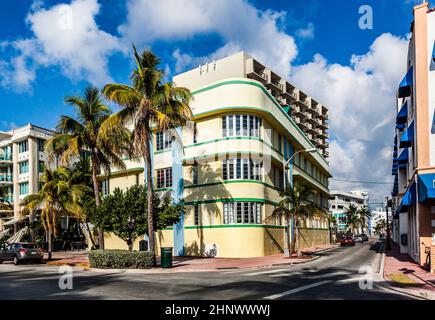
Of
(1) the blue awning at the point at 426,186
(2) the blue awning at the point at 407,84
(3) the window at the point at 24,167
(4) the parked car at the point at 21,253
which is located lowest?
(4) the parked car at the point at 21,253

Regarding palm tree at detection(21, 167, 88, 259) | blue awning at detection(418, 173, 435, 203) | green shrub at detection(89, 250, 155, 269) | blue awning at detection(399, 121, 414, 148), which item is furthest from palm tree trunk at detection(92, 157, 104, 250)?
blue awning at detection(399, 121, 414, 148)

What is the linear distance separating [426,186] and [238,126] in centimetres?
1439

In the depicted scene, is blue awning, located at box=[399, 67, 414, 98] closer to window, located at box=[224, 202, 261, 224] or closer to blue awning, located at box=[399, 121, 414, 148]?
blue awning, located at box=[399, 121, 414, 148]

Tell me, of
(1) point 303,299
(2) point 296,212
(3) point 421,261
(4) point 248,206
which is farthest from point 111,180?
(1) point 303,299

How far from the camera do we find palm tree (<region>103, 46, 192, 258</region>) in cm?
2262


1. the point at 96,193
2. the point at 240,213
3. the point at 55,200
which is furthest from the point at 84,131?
the point at 240,213

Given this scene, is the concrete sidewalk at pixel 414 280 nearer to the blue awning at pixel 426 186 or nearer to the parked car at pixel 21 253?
the blue awning at pixel 426 186

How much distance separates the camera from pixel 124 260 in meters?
22.5

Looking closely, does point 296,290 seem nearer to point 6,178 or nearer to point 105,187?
point 105,187

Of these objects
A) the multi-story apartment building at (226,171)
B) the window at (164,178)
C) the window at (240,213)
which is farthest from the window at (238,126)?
the window at (164,178)

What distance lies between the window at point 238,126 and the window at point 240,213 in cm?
509

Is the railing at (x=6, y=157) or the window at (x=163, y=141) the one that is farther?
the railing at (x=6, y=157)

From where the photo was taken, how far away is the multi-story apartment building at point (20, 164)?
55469 millimetres

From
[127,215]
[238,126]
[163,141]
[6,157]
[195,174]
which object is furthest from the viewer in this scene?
[6,157]
